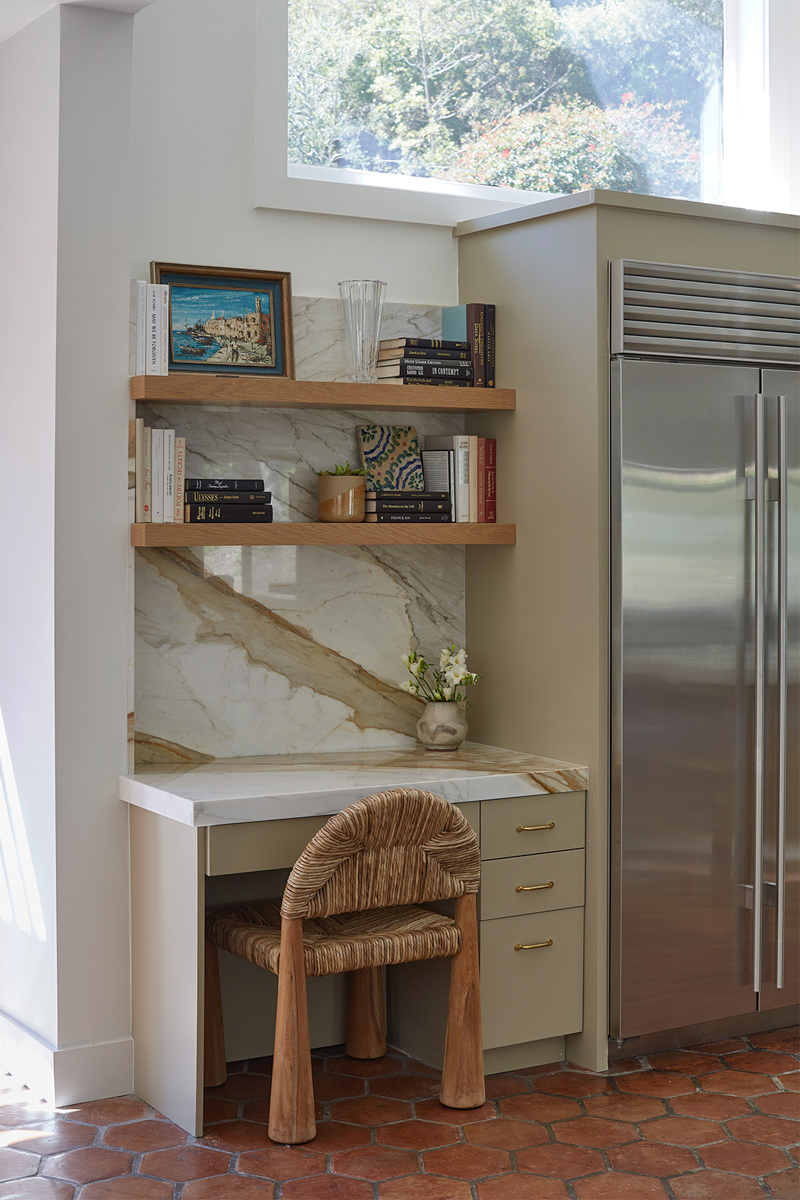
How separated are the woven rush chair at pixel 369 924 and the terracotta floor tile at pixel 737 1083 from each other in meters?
0.61

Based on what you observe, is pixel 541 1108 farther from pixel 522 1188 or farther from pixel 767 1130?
pixel 767 1130

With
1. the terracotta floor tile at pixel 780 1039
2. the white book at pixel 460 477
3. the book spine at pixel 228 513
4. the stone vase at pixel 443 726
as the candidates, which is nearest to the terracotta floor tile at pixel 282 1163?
the stone vase at pixel 443 726

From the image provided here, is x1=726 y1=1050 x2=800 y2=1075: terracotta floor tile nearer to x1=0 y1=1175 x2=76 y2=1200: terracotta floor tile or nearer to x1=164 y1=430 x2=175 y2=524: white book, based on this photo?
x1=0 y1=1175 x2=76 y2=1200: terracotta floor tile

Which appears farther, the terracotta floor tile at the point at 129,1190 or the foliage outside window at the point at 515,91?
the foliage outside window at the point at 515,91

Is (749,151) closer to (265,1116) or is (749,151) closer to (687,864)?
(687,864)

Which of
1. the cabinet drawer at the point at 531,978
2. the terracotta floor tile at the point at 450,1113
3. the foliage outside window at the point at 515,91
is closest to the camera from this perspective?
the terracotta floor tile at the point at 450,1113

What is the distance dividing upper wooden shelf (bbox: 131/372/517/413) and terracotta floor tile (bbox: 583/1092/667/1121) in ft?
5.97

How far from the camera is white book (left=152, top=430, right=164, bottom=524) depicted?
313 cm

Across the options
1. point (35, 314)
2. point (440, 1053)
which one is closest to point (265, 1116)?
point (440, 1053)

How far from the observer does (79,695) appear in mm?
3072

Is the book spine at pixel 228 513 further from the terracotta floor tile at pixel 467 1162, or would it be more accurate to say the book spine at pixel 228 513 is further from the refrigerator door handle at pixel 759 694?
the terracotta floor tile at pixel 467 1162

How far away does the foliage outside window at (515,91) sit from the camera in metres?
3.68

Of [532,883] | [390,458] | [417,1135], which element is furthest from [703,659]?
[417,1135]

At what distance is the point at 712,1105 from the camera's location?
3016mm
